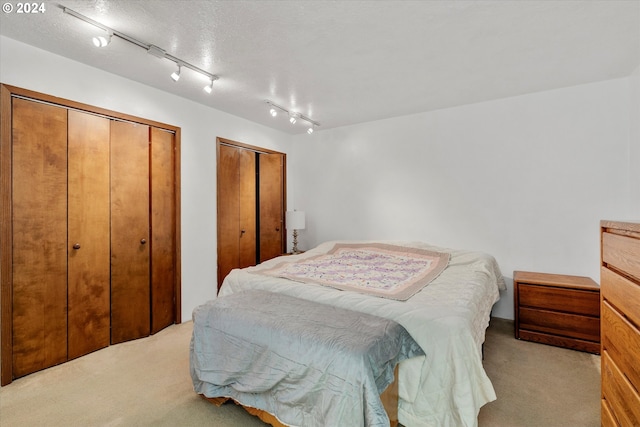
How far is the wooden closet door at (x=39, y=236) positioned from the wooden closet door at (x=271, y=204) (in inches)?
90.1

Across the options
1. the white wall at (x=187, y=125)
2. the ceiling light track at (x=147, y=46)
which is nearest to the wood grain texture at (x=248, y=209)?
the white wall at (x=187, y=125)

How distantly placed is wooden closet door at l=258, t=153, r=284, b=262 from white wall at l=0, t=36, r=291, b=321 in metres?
0.48

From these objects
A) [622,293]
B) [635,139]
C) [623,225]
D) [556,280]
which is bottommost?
[556,280]

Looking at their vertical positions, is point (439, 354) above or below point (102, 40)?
below

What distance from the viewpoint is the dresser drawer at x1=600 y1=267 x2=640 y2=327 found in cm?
108

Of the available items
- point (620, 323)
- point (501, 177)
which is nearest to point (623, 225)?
point (620, 323)

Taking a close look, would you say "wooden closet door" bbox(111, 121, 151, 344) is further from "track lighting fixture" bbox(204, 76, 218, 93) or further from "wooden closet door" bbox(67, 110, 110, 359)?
"track lighting fixture" bbox(204, 76, 218, 93)

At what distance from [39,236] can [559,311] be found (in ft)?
14.2

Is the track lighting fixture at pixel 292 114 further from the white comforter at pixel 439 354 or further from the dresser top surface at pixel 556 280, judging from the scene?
the dresser top surface at pixel 556 280

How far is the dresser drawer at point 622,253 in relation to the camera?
43.0 inches

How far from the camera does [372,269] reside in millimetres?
2840

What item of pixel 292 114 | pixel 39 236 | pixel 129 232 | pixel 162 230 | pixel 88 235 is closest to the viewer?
pixel 39 236

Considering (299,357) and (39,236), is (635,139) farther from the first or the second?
(39,236)

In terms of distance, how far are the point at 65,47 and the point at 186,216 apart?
1714 mm
